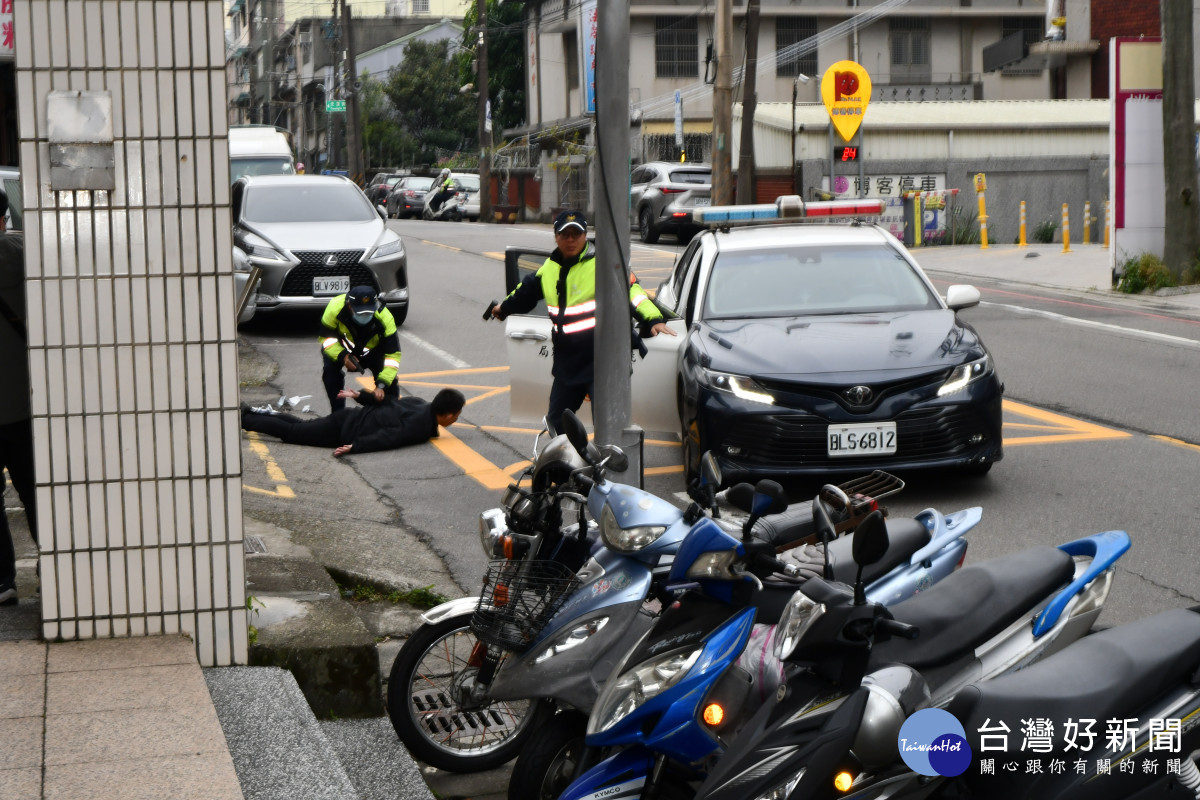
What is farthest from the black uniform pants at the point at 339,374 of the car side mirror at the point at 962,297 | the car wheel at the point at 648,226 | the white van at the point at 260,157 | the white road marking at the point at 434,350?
→ the car wheel at the point at 648,226

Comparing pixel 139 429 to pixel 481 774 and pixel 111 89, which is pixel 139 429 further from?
pixel 481 774

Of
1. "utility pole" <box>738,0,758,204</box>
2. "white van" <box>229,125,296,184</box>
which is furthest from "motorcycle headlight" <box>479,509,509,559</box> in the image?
"utility pole" <box>738,0,758,204</box>

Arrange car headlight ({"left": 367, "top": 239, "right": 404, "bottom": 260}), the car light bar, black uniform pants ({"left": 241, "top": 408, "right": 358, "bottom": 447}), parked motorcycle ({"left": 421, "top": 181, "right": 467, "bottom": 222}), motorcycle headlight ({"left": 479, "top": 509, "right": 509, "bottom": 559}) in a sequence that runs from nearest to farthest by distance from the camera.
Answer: motorcycle headlight ({"left": 479, "top": 509, "right": 509, "bottom": 559}) < the car light bar < black uniform pants ({"left": 241, "top": 408, "right": 358, "bottom": 447}) < car headlight ({"left": 367, "top": 239, "right": 404, "bottom": 260}) < parked motorcycle ({"left": 421, "top": 181, "right": 467, "bottom": 222})

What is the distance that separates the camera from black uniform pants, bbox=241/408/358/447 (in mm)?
10266

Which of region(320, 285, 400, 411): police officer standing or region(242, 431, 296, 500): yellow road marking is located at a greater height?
region(320, 285, 400, 411): police officer standing

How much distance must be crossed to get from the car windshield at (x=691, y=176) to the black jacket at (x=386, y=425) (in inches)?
823

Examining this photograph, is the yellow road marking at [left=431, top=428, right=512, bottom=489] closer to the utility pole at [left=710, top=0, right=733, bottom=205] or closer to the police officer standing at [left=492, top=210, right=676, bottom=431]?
the police officer standing at [left=492, top=210, right=676, bottom=431]

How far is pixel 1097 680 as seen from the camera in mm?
3275

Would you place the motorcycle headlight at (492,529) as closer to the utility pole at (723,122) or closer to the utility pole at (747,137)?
the utility pole at (723,122)

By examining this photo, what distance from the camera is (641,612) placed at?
168 inches

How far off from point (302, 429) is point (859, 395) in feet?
14.9

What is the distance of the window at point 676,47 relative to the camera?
46.8 m

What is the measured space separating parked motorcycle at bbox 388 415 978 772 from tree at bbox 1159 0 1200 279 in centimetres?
1577

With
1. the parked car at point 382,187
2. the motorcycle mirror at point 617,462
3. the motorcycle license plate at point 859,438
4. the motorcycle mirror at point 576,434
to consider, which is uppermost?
the parked car at point 382,187
